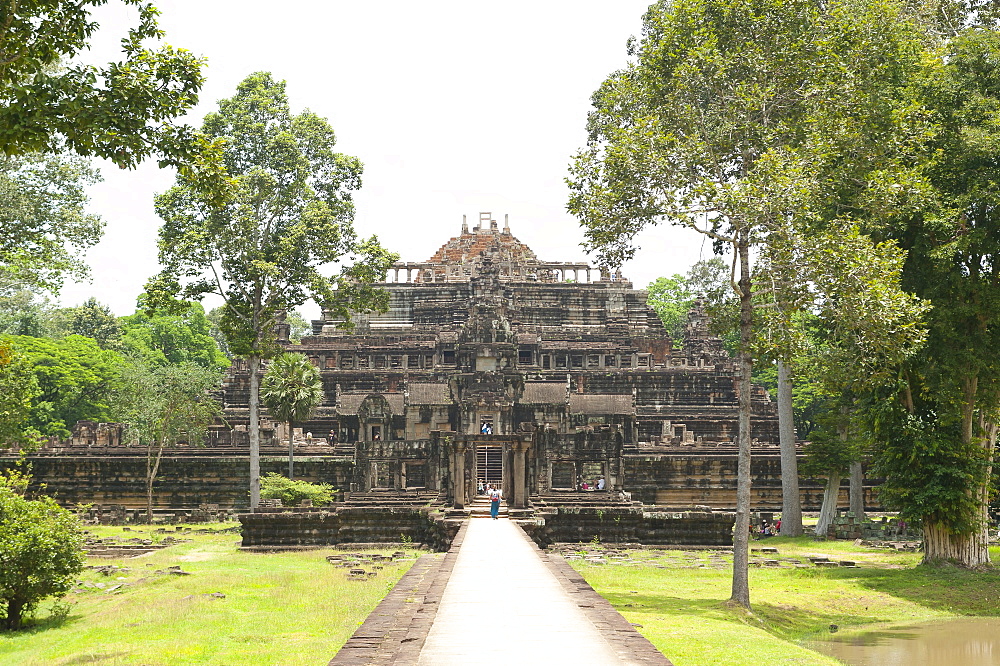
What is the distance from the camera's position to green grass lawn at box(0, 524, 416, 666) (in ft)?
45.1

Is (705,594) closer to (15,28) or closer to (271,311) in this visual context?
(15,28)

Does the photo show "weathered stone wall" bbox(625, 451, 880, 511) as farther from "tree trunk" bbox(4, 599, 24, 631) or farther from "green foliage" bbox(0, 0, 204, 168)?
"green foliage" bbox(0, 0, 204, 168)

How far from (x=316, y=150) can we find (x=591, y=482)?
1587 centimetres

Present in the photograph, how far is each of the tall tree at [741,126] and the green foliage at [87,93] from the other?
887 cm

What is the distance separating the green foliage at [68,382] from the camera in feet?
165

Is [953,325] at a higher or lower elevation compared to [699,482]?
higher

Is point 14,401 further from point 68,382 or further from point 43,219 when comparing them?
point 68,382

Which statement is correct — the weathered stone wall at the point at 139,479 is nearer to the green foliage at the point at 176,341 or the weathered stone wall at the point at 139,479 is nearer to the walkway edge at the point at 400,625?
the walkway edge at the point at 400,625

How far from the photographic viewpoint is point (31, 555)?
17.4 meters

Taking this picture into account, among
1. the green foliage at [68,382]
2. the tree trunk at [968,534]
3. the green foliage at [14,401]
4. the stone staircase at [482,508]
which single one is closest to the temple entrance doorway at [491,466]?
the stone staircase at [482,508]

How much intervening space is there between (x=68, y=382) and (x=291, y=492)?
74.8ft

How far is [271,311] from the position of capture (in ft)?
111

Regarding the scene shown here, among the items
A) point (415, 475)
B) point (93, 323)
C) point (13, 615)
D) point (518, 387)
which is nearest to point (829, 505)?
point (518, 387)

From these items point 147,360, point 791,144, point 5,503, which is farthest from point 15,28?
point 147,360
